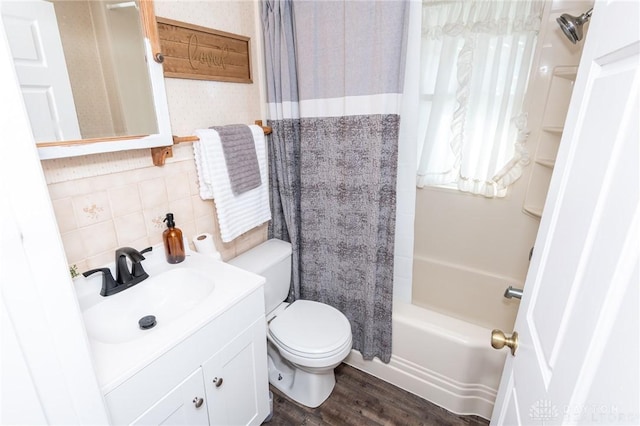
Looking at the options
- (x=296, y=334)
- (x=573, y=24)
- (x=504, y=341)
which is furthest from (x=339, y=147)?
(x=573, y=24)

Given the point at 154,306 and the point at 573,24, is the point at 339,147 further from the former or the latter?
the point at 573,24

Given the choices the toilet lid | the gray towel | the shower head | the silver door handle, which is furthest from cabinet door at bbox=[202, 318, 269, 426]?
the shower head

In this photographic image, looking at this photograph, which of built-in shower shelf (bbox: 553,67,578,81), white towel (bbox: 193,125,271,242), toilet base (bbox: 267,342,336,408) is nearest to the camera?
white towel (bbox: 193,125,271,242)

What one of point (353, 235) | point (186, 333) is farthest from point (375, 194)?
point (186, 333)

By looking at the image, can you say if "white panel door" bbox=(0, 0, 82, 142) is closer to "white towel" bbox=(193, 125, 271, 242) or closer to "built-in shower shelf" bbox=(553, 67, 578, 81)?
"white towel" bbox=(193, 125, 271, 242)

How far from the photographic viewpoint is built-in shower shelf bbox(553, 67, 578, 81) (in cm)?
170

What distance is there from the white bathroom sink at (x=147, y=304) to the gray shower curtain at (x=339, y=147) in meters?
0.65

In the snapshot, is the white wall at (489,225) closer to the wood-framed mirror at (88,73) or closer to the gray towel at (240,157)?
the gray towel at (240,157)

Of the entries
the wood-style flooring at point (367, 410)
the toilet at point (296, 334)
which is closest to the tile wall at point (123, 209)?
the toilet at point (296, 334)

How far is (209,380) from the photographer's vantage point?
1.09 metres

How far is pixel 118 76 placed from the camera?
1.09 m

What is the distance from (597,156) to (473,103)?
1.68 metres

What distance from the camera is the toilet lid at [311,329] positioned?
1.43 metres

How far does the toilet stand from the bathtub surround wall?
21 cm
